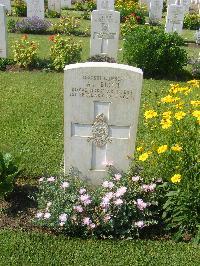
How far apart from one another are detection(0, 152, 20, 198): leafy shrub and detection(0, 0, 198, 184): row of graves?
0.62 metres

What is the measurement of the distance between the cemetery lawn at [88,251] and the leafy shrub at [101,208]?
136 mm

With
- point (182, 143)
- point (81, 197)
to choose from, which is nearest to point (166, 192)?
point (182, 143)

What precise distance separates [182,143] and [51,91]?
5093mm

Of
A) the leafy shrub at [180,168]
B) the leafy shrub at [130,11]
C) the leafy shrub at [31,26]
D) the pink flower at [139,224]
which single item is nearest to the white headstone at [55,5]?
the leafy shrub at [130,11]

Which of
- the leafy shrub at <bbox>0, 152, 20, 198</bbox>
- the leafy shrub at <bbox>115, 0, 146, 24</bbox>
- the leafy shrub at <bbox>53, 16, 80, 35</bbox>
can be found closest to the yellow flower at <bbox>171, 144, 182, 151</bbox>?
the leafy shrub at <bbox>0, 152, 20, 198</bbox>

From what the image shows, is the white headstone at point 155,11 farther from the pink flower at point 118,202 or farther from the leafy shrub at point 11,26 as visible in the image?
the pink flower at point 118,202

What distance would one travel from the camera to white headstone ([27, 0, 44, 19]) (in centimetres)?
1703

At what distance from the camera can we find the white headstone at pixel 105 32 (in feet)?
36.1

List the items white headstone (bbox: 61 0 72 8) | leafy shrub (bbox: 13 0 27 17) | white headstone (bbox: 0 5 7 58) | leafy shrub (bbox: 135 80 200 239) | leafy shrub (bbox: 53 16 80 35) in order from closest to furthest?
1. leafy shrub (bbox: 135 80 200 239)
2. white headstone (bbox: 0 5 7 58)
3. leafy shrub (bbox: 53 16 80 35)
4. leafy shrub (bbox: 13 0 27 17)
5. white headstone (bbox: 61 0 72 8)

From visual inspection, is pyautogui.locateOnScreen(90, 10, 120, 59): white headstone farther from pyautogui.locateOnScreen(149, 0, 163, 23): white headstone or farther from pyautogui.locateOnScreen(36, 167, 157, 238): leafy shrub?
pyautogui.locateOnScreen(149, 0, 163, 23): white headstone

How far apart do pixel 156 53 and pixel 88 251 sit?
6789 millimetres

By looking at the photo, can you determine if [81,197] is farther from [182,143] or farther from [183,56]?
[183,56]

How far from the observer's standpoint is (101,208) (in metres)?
4.48

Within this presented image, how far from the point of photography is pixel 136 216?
4.55 meters
